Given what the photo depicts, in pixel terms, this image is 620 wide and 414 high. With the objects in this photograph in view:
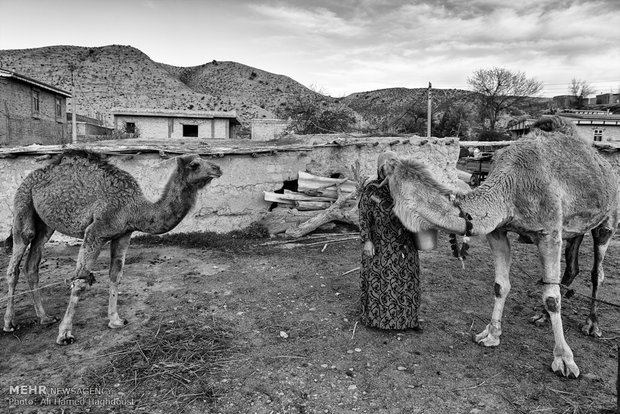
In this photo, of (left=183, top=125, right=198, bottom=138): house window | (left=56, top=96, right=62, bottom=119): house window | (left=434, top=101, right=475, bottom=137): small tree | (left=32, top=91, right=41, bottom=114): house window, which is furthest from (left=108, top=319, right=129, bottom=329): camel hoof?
(left=434, top=101, right=475, bottom=137): small tree

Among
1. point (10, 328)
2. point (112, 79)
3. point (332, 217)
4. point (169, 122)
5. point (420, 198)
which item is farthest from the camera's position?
point (112, 79)

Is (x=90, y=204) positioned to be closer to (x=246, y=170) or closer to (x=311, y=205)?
(x=246, y=170)

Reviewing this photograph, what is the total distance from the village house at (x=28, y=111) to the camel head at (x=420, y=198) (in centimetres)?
2467

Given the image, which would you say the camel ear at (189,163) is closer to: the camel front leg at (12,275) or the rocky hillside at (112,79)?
the camel front leg at (12,275)

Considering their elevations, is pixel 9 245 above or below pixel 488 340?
above

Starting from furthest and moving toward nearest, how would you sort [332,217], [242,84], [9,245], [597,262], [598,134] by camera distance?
[242,84] < [598,134] < [332,217] < [9,245] < [597,262]

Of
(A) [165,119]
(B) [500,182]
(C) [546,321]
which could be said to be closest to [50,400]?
(B) [500,182]

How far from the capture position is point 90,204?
4590mm

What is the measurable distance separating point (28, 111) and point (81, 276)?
2558 centimetres

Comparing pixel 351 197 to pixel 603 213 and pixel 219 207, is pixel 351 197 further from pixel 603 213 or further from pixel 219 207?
pixel 603 213

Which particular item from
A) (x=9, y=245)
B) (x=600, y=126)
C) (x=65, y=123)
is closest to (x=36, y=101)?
(x=65, y=123)

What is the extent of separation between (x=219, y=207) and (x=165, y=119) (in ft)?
57.3

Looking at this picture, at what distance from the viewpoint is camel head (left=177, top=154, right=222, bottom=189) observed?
4520 millimetres

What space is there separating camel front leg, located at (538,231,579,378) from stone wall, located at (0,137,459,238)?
753cm
